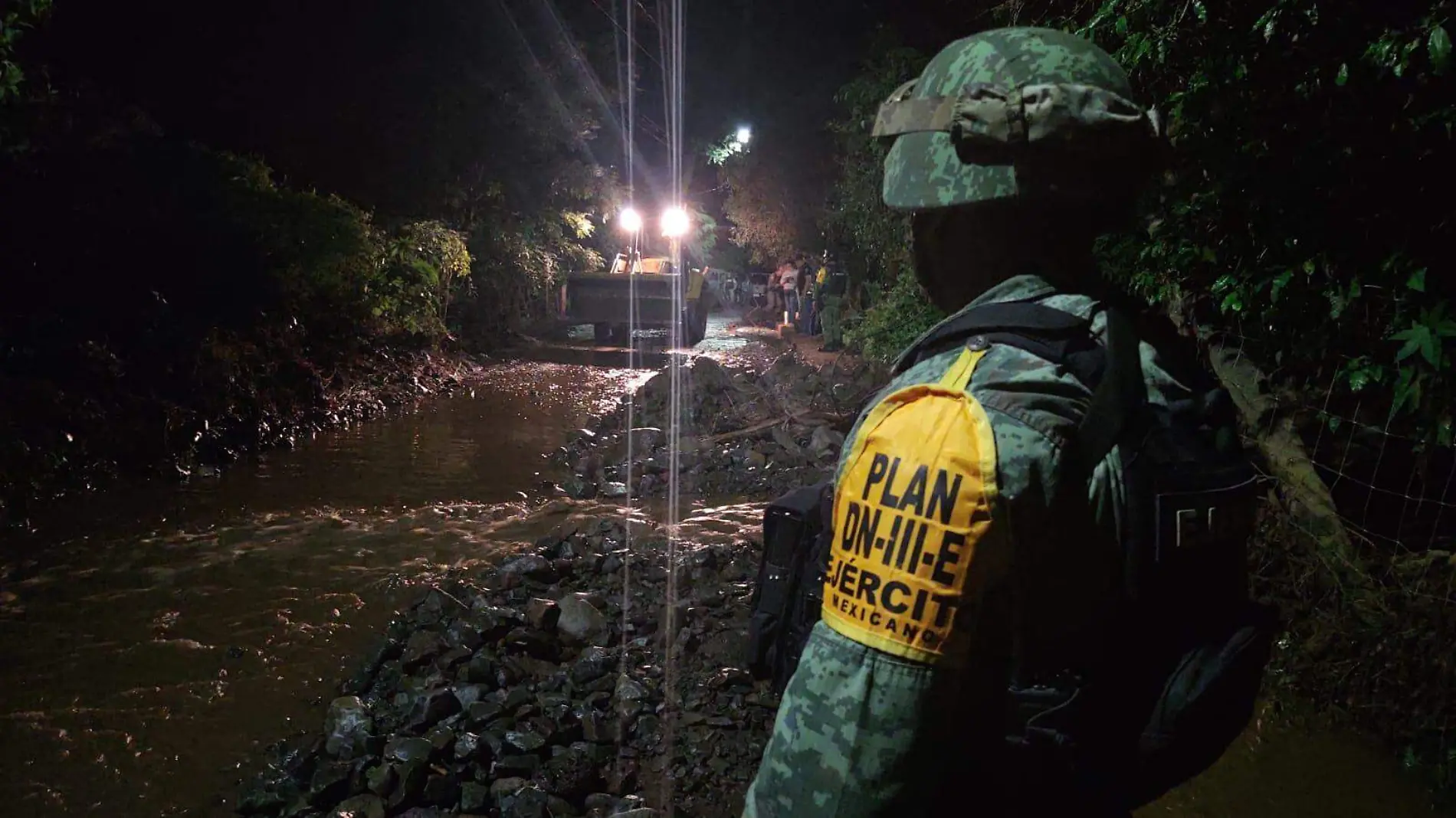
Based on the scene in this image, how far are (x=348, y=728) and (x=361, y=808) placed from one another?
0.49 m

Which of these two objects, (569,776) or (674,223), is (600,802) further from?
(674,223)

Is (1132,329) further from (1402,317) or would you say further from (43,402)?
(43,402)

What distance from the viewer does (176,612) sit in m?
4.93

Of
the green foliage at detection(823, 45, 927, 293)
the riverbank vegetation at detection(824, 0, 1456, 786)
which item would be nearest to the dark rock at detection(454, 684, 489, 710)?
the riverbank vegetation at detection(824, 0, 1456, 786)

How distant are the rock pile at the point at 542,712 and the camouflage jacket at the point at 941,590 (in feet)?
6.65

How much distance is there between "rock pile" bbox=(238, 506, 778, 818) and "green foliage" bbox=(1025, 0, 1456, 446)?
267cm

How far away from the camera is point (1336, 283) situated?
336cm

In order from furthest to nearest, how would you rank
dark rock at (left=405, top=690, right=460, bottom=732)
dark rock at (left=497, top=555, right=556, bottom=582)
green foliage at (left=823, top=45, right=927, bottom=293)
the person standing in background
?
the person standing in background < green foliage at (left=823, top=45, right=927, bottom=293) < dark rock at (left=497, top=555, right=556, bottom=582) < dark rock at (left=405, top=690, right=460, bottom=732)

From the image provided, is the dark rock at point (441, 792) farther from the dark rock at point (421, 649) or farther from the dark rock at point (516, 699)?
the dark rock at point (421, 649)

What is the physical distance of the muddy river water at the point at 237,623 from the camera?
3.42 m

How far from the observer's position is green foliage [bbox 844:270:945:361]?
30.5 feet

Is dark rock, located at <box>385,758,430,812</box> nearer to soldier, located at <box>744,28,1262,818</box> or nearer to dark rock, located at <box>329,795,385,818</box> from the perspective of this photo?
dark rock, located at <box>329,795,385,818</box>

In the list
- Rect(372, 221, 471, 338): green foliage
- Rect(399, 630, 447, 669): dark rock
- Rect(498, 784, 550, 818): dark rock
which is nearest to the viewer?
Rect(498, 784, 550, 818): dark rock

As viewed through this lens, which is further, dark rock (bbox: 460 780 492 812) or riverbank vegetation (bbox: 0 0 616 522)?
riverbank vegetation (bbox: 0 0 616 522)
